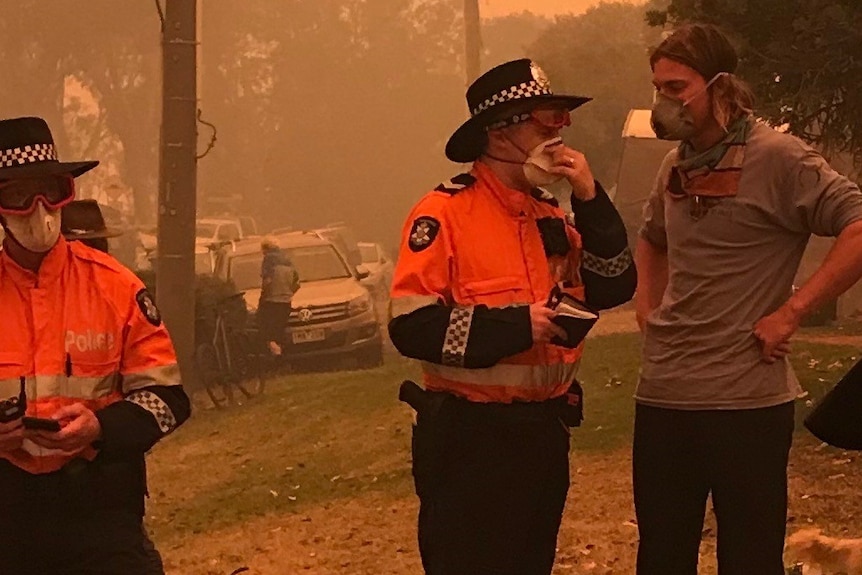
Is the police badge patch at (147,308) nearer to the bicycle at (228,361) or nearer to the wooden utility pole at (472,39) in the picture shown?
the bicycle at (228,361)

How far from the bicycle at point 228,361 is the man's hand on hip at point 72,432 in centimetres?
507

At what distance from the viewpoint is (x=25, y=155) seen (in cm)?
255

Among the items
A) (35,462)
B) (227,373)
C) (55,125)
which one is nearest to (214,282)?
(227,373)

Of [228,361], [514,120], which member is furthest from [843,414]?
[228,361]

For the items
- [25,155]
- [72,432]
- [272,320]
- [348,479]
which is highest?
[25,155]

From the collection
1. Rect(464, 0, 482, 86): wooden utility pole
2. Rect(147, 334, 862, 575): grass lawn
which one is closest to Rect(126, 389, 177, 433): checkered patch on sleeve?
Rect(147, 334, 862, 575): grass lawn

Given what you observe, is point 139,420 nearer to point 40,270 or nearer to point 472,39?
point 40,270

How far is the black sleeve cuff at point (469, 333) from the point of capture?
2451 mm

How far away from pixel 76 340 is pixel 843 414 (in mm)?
1520

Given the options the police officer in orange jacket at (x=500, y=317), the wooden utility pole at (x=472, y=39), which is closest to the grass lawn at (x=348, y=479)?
the wooden utility pole at (x=472, y=39)

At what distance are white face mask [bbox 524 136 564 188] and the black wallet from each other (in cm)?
22

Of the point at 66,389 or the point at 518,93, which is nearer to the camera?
the point at 66,389

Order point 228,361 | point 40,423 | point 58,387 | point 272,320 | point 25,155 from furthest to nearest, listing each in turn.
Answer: point 272,320, point 228,361, point 25,155, point 58,387, point 40,423

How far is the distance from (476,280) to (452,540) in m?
0.52
